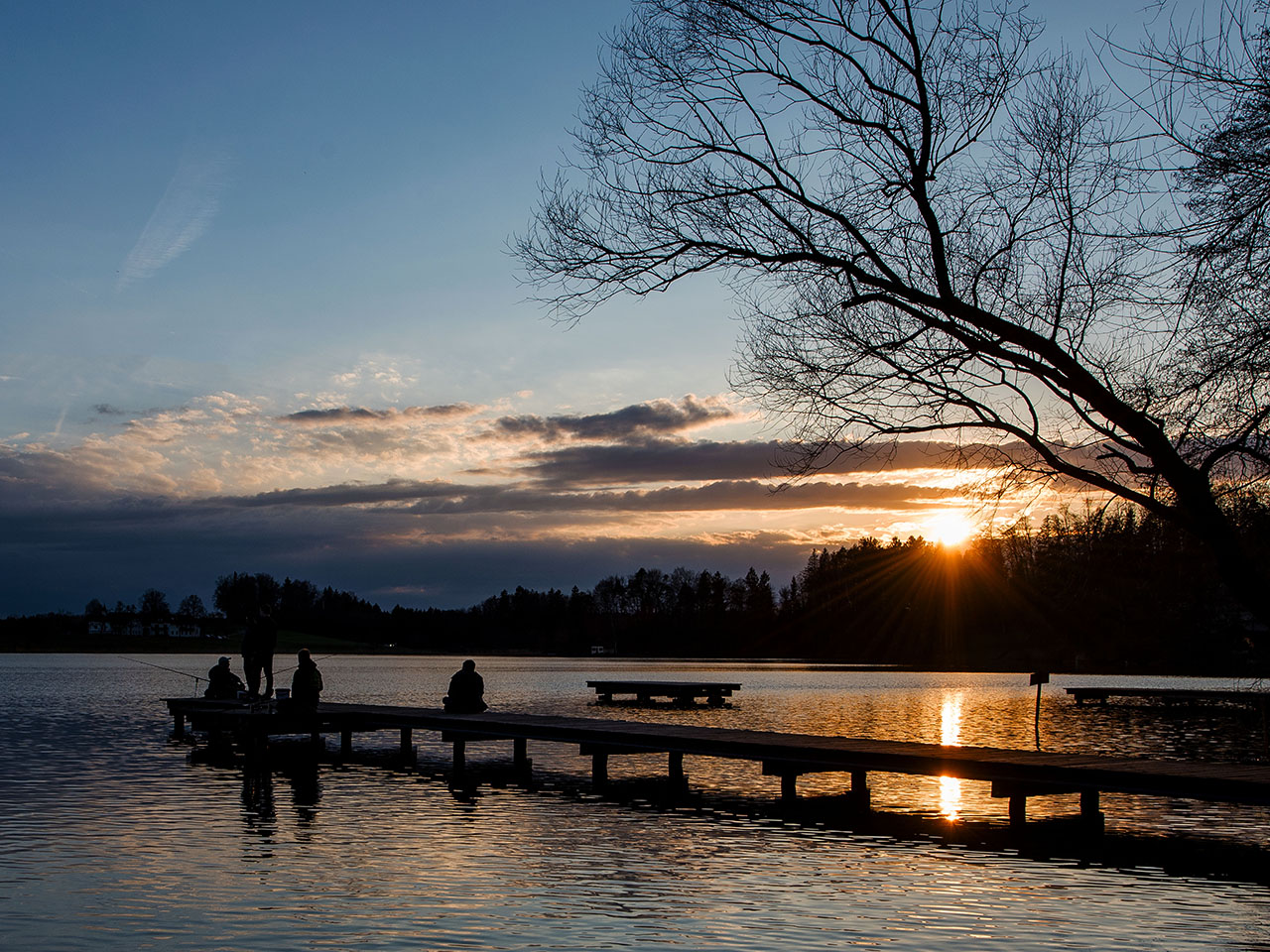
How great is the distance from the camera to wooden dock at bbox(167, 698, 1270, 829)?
1452 cm

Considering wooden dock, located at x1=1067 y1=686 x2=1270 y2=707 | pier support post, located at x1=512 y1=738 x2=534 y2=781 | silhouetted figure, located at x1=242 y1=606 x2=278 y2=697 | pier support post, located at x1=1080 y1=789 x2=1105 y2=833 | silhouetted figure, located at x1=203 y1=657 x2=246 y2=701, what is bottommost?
wooden dock, located at x1=1067 y1=686 x2=1270 y2=707

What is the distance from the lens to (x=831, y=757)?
1759 centimetres

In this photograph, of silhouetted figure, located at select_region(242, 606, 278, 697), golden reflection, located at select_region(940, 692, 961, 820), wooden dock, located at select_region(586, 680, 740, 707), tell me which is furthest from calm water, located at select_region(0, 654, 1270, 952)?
wooden dock, located at select_region(586, 680, 740, 707)

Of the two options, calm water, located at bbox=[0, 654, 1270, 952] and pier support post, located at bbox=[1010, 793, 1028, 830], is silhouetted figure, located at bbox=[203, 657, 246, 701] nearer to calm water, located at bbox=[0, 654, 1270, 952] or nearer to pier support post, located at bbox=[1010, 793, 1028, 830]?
calm water, located at bbox=[0, 654, 1270, 952]

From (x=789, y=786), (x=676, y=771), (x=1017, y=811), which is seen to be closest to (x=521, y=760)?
(x=676, y=771)

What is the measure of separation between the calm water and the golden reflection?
165 mm

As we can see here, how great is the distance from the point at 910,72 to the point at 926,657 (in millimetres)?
131612

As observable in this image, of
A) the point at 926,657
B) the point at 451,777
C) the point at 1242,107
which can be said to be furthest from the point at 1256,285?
the point at 926,657

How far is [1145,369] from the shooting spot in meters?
13.0

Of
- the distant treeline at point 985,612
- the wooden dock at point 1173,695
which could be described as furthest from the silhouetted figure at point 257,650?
the wooden dock at point 1173,695

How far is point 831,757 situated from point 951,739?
11652 mm

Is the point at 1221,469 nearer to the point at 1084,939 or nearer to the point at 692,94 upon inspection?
the point at 1084,939

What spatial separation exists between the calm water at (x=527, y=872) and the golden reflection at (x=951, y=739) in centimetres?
16

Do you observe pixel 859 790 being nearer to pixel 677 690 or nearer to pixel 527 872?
A: pixel 527 872
